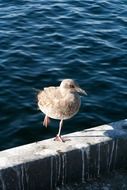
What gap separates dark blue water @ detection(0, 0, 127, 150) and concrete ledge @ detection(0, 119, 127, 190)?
7.09ft

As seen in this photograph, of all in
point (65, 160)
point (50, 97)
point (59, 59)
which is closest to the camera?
point (65, 160)

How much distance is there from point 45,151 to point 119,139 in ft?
4.49

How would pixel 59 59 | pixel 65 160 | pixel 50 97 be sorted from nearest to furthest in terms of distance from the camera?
pixel 65 160, pixel 50 97, pixel 59 59

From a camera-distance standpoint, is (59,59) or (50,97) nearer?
(50,97)

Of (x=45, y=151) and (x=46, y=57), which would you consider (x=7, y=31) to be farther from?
(x=45, y=151)

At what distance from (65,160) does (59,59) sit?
6362mm

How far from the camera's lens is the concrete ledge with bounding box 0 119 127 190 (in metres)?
7.73

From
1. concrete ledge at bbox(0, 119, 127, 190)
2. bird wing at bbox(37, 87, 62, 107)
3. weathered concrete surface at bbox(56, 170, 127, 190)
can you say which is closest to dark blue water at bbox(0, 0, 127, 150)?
bird wing at bbox(37, 87, 62, 107)

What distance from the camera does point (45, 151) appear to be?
26.3 ft

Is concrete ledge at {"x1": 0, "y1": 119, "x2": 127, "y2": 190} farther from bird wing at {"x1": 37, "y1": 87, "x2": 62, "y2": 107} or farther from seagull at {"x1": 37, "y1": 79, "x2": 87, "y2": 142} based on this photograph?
bird wing at {"x1": 37, "y1": 87, "x2": 62, "y2": 107}

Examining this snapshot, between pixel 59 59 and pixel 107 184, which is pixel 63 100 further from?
pixel 59 59

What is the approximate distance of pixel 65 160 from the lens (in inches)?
318

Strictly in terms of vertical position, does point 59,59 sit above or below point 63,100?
below

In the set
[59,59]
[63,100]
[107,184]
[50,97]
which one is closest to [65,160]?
[107,184]
